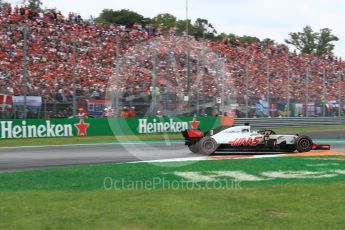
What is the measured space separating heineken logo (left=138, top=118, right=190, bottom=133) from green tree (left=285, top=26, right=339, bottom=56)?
167 ft

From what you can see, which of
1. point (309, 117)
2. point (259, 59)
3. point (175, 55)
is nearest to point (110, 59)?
point (175, 55)

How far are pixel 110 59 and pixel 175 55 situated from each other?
359cm

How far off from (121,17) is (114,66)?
61384mm

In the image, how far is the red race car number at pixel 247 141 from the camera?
16.1m

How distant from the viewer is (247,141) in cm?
1612

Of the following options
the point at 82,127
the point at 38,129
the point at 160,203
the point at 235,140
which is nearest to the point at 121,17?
the point at 82,127

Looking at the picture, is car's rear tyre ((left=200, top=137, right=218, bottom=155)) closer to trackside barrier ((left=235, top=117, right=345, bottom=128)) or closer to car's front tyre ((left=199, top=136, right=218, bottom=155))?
car's front tyre ((left=199, top=136, right=218, bottom=155))

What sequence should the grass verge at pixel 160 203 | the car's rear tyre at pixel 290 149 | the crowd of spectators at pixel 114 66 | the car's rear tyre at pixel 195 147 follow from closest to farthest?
the grass verge at pixel 160 203
the car's rear tyre at pixel 195 147
the car's rear tyre at pixel 290 149
the crowd of spectators at pixel 114 66

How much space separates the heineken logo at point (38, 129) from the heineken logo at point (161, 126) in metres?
3.08

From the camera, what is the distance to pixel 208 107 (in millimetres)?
29375

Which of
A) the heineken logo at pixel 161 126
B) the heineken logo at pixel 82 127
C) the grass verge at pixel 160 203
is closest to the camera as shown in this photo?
the grass verge at pixel 160 203

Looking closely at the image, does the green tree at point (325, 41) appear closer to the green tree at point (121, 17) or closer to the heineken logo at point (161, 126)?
the green tree at point (121, 17)

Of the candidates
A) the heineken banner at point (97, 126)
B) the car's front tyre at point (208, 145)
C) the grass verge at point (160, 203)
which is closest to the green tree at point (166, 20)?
the heineken banner at point (97, 126)

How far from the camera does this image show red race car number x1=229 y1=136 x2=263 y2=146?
16.1 m
